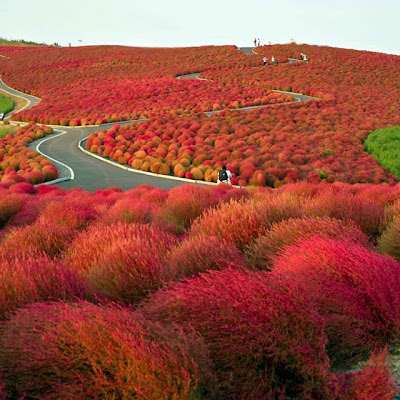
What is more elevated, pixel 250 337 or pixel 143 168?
pixel 250 337

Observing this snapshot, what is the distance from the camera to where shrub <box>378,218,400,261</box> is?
237 inches

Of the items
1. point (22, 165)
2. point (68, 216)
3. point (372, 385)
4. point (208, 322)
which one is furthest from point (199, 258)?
point (22, 165)

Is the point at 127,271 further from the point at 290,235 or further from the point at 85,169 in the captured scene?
the point at 85,169

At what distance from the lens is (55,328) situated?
3.55m

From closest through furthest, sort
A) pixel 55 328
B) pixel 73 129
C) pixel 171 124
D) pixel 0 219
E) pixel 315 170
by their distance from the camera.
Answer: pixel 55 328 → pixel 0 219 → pixel 315 170 → pixel 171 124 → pixel 73 129

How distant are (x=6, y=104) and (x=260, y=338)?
169 feet

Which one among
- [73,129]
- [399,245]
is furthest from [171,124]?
[399,245]

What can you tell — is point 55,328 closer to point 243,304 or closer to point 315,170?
point 243,304

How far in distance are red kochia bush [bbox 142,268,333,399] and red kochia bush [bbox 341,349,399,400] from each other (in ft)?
0.52

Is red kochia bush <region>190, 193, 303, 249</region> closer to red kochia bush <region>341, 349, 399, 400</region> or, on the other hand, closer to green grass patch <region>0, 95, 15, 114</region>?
red kochia bush <region>341, 349, 399, 400</region>

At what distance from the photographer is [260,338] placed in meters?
3.54

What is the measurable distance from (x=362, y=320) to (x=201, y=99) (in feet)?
128

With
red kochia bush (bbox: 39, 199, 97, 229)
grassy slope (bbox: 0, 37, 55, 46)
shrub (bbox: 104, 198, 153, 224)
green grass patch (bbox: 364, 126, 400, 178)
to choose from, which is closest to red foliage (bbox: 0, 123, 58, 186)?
red kochia bush (bbox: 39, 199, 97, 229)

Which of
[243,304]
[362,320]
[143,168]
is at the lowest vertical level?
[143,168]
